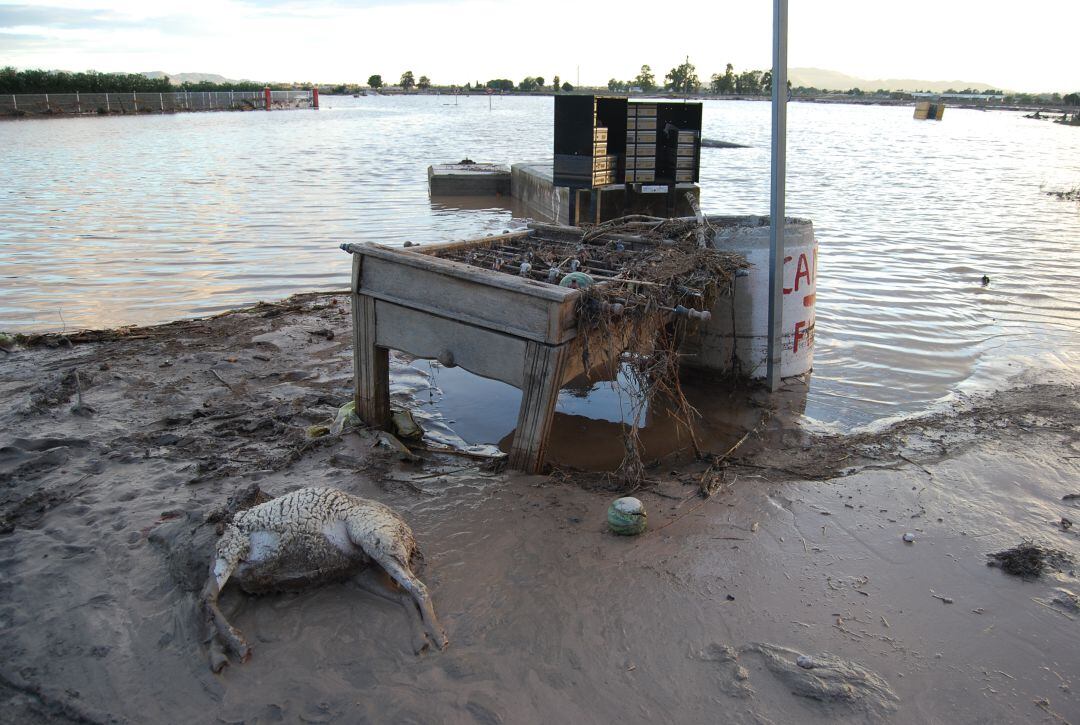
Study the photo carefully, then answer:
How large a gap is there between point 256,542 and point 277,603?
0.30m

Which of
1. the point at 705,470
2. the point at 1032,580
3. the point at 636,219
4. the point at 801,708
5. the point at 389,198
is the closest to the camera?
the point at 801,708

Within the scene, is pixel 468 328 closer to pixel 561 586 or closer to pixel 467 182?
pixel 561 586

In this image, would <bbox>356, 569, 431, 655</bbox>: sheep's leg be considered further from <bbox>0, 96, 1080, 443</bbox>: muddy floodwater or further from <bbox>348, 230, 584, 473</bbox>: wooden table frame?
<bbox>0, 96, 1080, 443</bbox>: muddy floodwater

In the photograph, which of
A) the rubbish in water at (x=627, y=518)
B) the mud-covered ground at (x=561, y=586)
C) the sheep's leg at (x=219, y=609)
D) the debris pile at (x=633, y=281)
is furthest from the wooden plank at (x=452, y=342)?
the sheep's leg at (x=219, y=609)

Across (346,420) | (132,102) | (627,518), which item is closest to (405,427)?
(346,420)

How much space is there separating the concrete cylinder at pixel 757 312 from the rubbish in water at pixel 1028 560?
2679 millimetres

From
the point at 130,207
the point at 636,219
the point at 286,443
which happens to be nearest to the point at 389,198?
the point at 130,207

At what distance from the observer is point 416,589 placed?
3.36m

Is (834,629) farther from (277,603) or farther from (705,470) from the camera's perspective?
(277,603)

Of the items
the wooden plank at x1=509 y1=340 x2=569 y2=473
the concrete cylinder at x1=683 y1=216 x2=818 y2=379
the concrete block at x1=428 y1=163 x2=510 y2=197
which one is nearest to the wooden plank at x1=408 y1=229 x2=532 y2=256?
the wooden plank at x1=509 y1=340 x2=569 y2=473

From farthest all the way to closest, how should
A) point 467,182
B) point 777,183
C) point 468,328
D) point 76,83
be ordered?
point 76,83 < point 467,182 < point 777,183 < point 468,328

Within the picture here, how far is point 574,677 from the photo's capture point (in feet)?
9.98

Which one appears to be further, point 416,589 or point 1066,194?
point 1066,194

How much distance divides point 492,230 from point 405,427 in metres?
10.4
